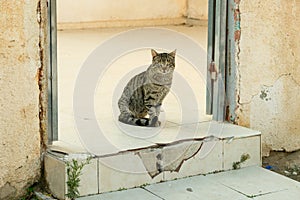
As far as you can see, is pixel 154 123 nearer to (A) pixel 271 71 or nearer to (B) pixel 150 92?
(B) pixel 150 92

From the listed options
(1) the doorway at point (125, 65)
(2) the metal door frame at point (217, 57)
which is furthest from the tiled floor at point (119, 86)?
(2) the metal door frame at point (217, 57)

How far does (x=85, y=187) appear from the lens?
3158mm

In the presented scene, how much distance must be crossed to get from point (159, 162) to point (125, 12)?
6.32 metres

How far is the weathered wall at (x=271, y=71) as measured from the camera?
405cm

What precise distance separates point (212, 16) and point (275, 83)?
687 mm

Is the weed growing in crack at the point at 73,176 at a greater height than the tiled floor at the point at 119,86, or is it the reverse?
the tiled floor at the point at 119,86

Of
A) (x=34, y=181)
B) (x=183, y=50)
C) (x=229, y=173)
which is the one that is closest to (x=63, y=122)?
(x=34, y=181)

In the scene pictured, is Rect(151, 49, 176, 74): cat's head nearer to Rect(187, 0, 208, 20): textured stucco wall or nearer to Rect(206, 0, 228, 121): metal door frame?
Rect(206, 0, 228, 121): metal door frame

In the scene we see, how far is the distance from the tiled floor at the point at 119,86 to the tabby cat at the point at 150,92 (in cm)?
10

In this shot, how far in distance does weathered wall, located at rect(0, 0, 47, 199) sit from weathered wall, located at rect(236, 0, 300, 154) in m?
1.51

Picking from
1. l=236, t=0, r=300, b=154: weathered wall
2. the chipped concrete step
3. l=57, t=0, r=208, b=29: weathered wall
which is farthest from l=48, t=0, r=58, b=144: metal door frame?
l=57, t=0, r=208, b=29: weathered wall

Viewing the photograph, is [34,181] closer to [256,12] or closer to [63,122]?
[63,122]

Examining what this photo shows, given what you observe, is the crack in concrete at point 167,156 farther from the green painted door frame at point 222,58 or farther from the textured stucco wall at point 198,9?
the textured stucco wall at point 198,9

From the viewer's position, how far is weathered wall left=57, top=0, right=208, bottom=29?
359 inches
